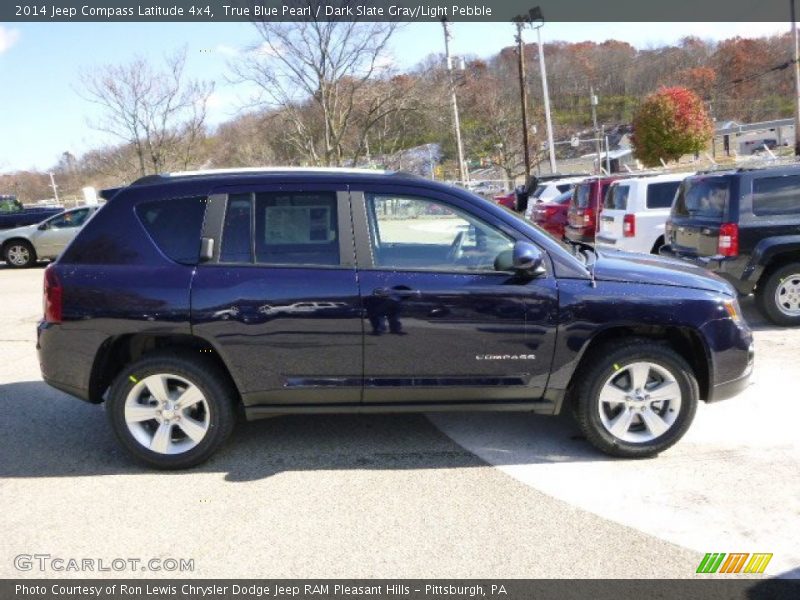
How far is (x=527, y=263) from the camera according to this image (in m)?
3.72

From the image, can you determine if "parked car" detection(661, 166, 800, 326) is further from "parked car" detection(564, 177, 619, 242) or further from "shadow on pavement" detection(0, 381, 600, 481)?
"parked car" detection(564, 177, 619, 242)

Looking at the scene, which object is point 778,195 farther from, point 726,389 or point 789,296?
point 726,389

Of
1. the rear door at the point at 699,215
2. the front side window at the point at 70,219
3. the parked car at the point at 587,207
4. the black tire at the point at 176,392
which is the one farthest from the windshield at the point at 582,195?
the front side window at the point at 70,219

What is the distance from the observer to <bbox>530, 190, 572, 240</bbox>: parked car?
49.3ft

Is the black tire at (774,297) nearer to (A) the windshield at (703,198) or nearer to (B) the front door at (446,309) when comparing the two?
(A) the windshield at (703,198)

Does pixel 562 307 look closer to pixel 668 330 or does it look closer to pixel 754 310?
pixel 668 330

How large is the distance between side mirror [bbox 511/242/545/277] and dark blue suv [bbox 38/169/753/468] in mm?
13

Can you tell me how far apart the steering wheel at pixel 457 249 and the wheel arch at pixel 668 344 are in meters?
0.97

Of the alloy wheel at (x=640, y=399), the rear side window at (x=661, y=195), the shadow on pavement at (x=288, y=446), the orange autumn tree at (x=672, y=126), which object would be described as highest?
the orange autumn tree at (x=672, y=126)

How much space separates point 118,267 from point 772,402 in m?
4.86

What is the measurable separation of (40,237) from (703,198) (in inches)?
611

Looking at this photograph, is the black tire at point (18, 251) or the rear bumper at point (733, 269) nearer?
the rear bumper at point (733, 269)

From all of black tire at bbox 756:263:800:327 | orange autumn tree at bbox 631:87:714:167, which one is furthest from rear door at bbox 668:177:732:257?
orange autumn tree at bbox 631:87:714:167

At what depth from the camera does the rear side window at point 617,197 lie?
10.2 meters
